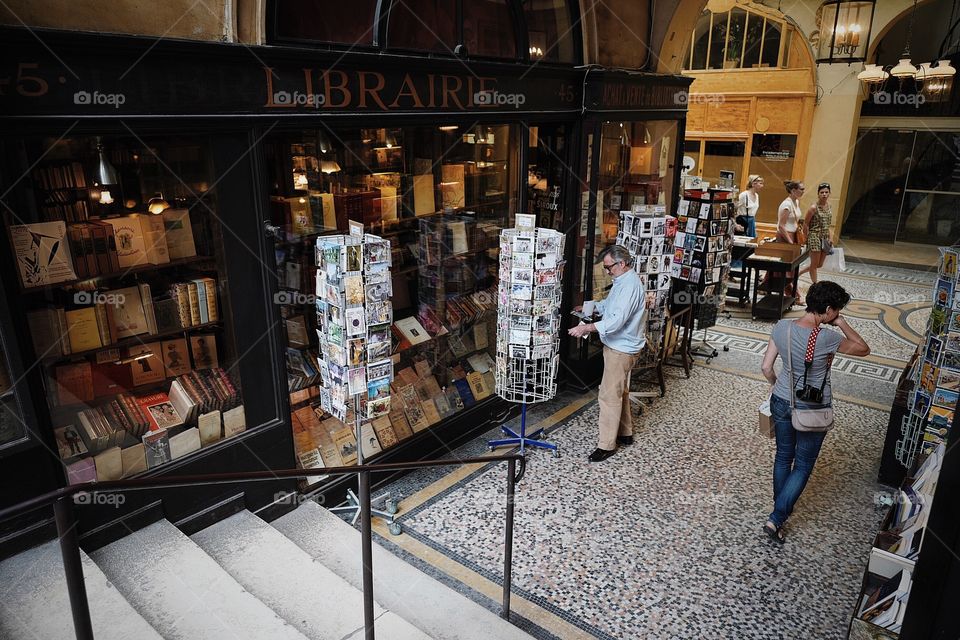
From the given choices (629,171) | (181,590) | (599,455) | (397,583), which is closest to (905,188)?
(629,171)

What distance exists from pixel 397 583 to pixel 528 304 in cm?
241

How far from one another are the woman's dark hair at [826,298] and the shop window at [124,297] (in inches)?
147

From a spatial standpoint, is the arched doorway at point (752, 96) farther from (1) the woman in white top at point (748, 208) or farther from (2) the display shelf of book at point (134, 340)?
(2) the display shelf of book at point (134, 340)

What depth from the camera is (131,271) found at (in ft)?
12.6

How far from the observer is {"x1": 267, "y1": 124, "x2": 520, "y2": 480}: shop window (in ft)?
15.1

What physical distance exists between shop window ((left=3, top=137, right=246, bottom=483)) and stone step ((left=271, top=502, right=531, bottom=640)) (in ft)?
2.71

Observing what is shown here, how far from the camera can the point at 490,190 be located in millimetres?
6086

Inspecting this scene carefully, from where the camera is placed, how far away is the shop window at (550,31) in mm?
5832

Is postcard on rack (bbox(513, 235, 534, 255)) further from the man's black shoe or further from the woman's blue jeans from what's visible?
the woman's blue jeans

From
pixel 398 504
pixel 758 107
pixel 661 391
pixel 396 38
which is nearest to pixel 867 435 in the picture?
pixel 661 391

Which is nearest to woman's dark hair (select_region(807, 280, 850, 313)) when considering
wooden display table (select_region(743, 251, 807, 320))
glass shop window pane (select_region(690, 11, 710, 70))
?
wooden display table (select_region(743, 251, 807, 320))

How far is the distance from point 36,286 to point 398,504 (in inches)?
111

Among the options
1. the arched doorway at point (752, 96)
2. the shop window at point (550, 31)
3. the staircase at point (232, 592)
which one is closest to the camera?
the staircase at point (232, 592)

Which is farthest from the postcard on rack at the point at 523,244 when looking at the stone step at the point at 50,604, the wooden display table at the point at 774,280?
the wooden display table at the point at 774,280
